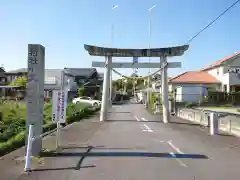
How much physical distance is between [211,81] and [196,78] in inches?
91.1

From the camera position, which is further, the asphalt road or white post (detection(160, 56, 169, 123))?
white post (detection(160, 56, 169, 123))

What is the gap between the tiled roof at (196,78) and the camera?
158 ft

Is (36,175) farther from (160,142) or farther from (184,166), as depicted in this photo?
(160,142)

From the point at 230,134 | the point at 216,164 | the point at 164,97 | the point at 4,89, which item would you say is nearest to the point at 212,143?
the point at 230,134

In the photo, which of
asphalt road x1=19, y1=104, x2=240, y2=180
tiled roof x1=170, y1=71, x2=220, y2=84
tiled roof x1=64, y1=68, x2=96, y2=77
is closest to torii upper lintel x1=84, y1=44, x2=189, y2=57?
asphalt road x1=19, y1=104, x2=240, y2=180

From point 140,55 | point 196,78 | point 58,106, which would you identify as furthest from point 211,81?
point 58,106

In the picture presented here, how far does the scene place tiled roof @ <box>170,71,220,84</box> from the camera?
158 ft

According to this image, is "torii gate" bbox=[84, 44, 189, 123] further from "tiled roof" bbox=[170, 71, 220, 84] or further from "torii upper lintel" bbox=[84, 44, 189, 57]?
"tiled roof" bbox=[170, 71, 220, 84]

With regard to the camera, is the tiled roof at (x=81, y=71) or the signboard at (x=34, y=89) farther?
the tiled roof at (x=81, y=71)

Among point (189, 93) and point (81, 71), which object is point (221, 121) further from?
point (81, 71)

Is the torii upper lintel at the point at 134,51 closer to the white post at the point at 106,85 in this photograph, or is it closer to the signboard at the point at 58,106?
the white post at the point at 106,85

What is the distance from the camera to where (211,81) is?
159 feet

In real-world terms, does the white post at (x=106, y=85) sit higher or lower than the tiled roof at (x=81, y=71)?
lower

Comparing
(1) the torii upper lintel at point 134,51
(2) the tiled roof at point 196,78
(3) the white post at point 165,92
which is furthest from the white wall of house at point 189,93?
(1) the torii upper lintel at point 134,51
